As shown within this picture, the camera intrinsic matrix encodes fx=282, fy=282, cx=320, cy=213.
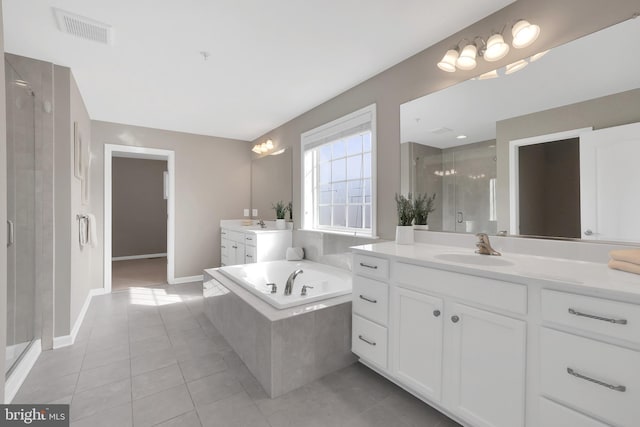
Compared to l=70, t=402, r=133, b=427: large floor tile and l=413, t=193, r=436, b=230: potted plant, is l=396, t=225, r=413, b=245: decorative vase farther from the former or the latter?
l=70, t=402, r=133, b=427: large floor tile

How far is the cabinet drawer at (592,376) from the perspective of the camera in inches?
35.7

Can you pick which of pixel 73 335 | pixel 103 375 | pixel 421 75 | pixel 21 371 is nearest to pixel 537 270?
pixel 421 75

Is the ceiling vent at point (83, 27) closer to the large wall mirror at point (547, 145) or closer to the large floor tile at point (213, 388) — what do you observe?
the large wall mirror at point (547, 145)

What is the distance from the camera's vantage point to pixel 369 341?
1.83 m

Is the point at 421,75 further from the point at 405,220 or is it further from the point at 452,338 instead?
the point at 452,338

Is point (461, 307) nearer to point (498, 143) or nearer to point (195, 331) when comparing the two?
point (498, 143)

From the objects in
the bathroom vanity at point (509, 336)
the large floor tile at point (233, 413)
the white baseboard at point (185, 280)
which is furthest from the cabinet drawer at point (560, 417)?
the white baseboard at point (185, 280)

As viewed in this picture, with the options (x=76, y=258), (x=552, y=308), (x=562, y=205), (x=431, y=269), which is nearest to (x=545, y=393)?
(x=552, y=308)

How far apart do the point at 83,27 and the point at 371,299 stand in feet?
8.79

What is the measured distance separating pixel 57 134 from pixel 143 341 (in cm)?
193

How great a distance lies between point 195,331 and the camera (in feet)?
8.70

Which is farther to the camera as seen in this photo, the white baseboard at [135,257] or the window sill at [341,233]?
the white baseboard at [135,257]

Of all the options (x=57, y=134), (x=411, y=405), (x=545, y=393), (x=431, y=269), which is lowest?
(x=411, y=405)

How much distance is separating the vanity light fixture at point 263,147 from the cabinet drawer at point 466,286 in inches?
130
